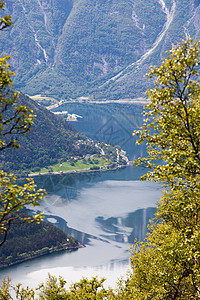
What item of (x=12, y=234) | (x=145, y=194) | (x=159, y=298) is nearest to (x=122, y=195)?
(x=145, y=194)

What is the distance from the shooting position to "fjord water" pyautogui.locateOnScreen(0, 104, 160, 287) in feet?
317

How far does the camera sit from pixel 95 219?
410 ft

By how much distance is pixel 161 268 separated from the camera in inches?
746

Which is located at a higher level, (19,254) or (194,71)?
(194,71)

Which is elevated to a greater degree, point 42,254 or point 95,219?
point 95,219

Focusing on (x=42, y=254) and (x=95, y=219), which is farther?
(x=95, y=219)

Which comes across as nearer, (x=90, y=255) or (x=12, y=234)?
(x=90, y=255)

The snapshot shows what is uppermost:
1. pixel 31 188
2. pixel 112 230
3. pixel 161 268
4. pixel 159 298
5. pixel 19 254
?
pixel 31 188

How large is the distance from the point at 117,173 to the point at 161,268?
161 m

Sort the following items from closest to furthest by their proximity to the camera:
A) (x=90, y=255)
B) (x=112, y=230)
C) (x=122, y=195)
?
(x=90, y=255)
(x=112, y=230)
(x=122, y=195)

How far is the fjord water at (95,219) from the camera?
96750 millimetres

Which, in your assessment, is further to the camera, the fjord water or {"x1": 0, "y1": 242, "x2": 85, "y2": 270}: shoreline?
{"x1": 0, "y1": 242, "x2": 85, "y2": 270}: shoreline

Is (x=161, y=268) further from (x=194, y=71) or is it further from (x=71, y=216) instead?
(x=71, y=216)

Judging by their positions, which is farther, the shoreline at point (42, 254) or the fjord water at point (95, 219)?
the shoreline at point (42, 254)
